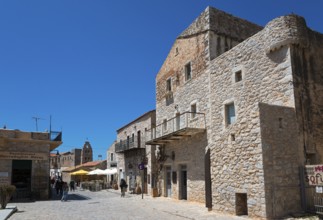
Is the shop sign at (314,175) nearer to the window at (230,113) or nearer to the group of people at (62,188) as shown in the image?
the window at (230,113)

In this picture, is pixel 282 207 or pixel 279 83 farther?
pixel 279 83

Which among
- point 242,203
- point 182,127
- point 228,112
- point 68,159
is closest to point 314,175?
point 242,203

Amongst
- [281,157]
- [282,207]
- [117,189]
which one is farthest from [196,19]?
[117,189]

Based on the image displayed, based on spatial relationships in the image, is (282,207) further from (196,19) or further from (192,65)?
(196,19)

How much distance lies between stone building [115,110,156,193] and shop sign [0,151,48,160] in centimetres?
671

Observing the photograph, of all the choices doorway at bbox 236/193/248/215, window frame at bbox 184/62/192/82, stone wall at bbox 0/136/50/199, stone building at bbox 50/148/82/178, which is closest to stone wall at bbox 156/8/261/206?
window frame at bbox 184/62/192/82

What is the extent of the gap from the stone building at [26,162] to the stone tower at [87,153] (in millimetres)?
41960

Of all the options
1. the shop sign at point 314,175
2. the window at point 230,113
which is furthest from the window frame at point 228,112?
the shop sign at point 314,175

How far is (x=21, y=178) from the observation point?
20.8 meters

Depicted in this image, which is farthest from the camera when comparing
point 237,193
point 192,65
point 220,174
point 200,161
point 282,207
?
point 192,65

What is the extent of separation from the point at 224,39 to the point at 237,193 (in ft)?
29.5

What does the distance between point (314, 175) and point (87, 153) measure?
56.6 m

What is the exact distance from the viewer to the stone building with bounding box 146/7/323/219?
11.3 metres

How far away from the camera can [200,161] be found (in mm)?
17156
